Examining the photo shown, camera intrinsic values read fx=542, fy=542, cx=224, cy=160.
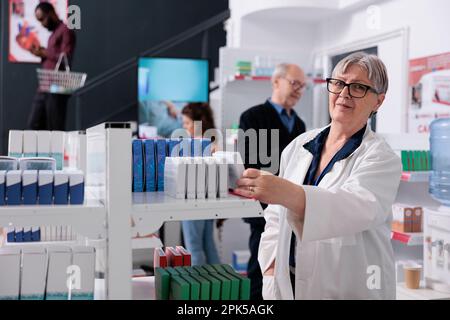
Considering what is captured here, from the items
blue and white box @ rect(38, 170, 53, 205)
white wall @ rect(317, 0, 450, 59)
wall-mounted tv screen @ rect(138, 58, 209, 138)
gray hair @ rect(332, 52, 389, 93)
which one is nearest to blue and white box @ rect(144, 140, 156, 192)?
blue and white box @ rect(38, 170, 53, 205)

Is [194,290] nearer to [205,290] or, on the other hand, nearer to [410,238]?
[205,290]

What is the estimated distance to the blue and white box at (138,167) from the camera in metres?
1.87

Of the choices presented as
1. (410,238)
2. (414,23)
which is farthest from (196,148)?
(414,23)

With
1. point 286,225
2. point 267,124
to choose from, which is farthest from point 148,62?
point 286,225

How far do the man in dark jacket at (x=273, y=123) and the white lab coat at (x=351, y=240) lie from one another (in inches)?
70.0

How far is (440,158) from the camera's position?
4504 millimetres

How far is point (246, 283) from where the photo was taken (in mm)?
1720

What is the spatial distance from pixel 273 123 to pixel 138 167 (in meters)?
2.27

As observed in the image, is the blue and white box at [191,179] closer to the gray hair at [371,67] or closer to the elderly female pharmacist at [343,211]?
the elderly female pharmacist at [343,211]

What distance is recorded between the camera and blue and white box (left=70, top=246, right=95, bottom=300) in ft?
5.59

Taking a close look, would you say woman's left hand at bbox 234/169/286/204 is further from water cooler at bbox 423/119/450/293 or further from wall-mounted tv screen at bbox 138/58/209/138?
wall-mounted tv screen at bbox 138/58/209/138
